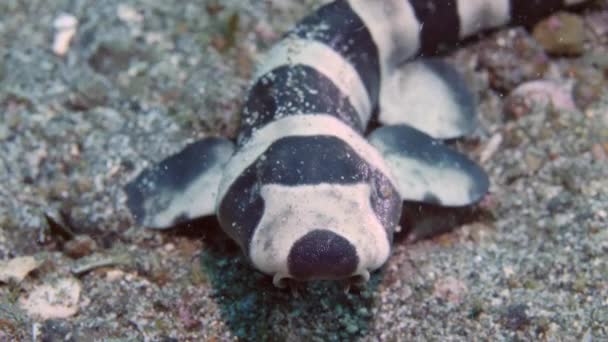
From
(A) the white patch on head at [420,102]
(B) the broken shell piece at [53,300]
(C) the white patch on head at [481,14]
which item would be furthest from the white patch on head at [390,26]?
(B) the broken shell piece at [53,300]

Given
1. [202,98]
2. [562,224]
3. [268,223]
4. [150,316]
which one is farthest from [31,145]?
[562,224]

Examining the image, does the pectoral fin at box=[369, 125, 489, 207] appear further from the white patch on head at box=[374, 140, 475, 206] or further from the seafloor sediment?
the seafloor sediment

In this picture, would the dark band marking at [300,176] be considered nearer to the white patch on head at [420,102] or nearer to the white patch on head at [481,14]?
the white patch on head at [420,102]

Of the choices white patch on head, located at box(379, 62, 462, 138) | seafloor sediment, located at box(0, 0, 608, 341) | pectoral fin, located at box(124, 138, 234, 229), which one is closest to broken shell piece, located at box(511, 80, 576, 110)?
seafloor sediment, located at box(0, 0, 608, 341)

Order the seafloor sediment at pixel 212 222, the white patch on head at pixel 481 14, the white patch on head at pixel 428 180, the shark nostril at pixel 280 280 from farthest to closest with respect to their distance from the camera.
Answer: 1. the white patch on head at pixel 481 14
2. the white patch on head at pixel 428 180
3. the seafloor sediment at pixel 212 222
4. the shark nostril at pixel 280 280

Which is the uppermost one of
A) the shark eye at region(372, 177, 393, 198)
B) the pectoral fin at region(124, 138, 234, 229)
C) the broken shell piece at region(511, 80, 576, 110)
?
the shark eye at region(372, 177, 393, 198)

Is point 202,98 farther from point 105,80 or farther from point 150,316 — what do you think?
point 150,316
